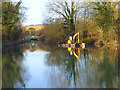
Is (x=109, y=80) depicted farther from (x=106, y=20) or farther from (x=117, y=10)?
(x=106, y=20)

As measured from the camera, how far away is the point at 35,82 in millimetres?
6852

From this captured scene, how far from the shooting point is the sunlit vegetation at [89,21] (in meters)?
26.0

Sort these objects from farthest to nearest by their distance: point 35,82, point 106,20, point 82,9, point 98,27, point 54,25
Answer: point 54,25 → point 82,9 → point 98,27 → point 106,20 → point 35,82

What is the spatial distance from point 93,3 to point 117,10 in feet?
18.1

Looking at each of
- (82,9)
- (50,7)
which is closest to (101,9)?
(82,9)

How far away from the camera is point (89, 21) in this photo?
3059 cm

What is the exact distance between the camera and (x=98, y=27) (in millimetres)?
28891

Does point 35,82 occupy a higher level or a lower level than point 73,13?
lower

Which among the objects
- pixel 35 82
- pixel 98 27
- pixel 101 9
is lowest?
pixel 35 82

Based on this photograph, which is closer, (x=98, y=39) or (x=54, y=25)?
(x=98, y=39)

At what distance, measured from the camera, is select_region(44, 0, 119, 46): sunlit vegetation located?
25984mm

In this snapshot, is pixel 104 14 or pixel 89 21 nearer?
pixel 104 14

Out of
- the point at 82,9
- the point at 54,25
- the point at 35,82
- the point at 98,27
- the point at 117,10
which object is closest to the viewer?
the point at 35,82

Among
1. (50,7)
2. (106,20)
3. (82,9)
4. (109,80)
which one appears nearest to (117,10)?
(106,20)
